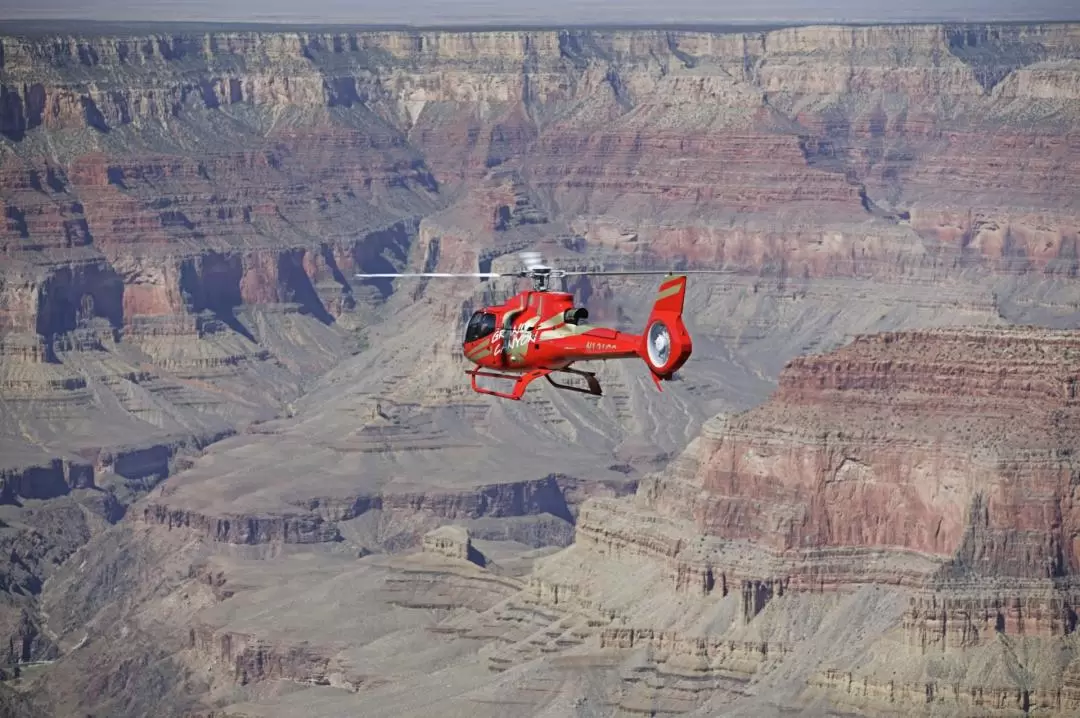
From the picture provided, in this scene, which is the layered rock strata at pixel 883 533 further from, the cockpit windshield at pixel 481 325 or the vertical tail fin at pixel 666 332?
the vertical tail fin at pixel 666 332

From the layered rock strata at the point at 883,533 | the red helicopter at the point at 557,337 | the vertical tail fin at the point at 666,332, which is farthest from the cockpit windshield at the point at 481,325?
the layered rock strata at the point at 883,533

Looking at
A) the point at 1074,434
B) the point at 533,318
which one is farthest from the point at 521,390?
the point at 1074,434

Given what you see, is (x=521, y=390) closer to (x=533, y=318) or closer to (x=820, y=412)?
(x=533, y=318)

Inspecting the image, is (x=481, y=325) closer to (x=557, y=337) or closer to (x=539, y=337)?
(x=539, y=337)

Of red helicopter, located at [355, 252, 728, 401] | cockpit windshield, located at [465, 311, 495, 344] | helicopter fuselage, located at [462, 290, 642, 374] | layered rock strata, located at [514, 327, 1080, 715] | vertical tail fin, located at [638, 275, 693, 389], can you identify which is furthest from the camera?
layered rock strata, located at [514, 327, 1080, 715]

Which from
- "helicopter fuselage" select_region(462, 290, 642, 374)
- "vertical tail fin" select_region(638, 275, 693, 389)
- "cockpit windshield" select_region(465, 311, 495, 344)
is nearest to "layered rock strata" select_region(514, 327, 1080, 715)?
"cockpit windshield" select_region(465, 311, 495, 344)

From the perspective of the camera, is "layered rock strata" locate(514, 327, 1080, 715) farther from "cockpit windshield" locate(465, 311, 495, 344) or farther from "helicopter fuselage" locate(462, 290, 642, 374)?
"helicopter fuselage" locate(462, 290, 642, 374)

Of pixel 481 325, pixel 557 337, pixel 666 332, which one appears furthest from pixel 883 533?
pixel 666 332
